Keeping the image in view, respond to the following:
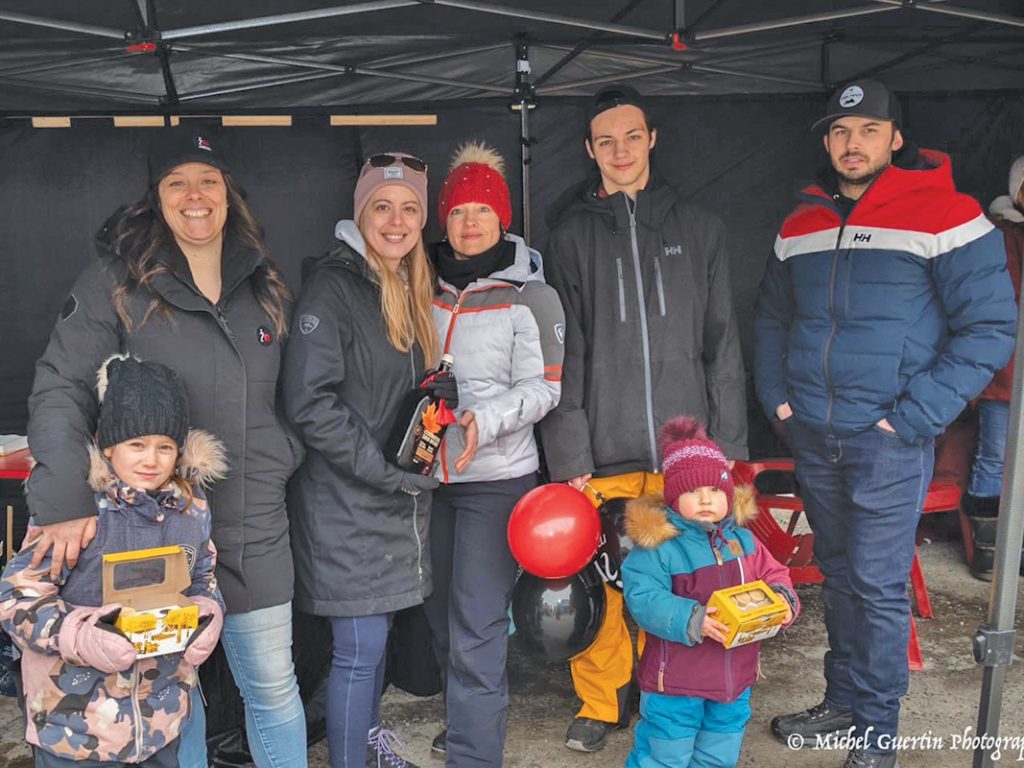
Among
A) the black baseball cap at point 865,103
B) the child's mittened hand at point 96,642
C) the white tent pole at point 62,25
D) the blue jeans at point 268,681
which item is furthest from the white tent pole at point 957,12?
the child's mittened hand at point 96,642

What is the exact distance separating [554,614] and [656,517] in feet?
1.65

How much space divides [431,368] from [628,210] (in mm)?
857

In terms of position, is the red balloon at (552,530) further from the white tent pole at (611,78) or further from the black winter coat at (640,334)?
the white tent pole at (611,78)

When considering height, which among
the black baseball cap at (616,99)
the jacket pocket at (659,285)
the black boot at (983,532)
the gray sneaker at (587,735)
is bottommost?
the gray sneaker at (587,735)

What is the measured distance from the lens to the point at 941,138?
14.9 ft

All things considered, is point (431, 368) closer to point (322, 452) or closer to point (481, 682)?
point (322, 452)

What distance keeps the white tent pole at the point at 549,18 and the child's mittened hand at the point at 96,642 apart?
7.31ft

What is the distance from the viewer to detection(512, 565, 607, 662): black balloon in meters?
2.78

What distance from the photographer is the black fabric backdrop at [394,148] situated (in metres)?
4.07

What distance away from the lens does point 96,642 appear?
72.4 inches

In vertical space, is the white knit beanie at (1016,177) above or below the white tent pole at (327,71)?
below

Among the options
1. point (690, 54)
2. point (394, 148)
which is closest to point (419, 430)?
point (394, 148)

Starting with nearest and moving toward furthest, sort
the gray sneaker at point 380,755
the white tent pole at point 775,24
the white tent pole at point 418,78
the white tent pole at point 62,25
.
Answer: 1. the gray sneaker at point 380,755
2. the white tent pole at point 62,25
3. the white tent pole at point 775,24
4. the white tent pole at point 418,78

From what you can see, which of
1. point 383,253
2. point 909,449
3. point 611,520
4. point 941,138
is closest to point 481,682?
point 611,520
